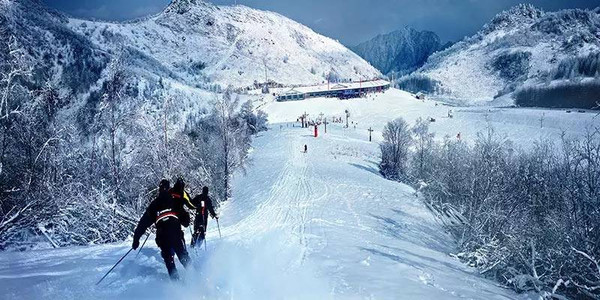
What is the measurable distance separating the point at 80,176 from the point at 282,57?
161m

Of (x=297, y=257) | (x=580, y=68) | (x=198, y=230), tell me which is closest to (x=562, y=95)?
(x=580, y=68)

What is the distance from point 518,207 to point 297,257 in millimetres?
23858

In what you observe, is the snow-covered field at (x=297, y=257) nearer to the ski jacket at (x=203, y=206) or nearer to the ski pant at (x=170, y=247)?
the ski pant at (x=170, y=247)

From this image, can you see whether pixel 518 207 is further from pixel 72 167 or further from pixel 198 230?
pixel 72 167

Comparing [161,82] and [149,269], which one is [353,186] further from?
[161,82]

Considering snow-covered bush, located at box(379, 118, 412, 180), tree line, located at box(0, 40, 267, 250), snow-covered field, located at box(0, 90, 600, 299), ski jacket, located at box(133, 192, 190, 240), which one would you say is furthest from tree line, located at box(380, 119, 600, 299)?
tree line, located at box(0, 40, 267, 250)

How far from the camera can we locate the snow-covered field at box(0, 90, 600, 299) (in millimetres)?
6488

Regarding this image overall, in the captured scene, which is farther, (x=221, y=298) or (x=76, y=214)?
(x=76, y=214)

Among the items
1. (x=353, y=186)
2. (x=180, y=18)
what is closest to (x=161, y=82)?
(x=353, y=186)

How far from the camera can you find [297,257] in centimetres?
1045

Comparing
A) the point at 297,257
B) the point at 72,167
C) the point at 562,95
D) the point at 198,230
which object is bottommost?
the point at 297,257

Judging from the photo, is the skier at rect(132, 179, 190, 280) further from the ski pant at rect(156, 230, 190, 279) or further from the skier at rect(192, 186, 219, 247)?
the skier at rect(192, 186, 219, 247)

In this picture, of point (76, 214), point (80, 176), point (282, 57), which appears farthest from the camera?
point (282, 57)

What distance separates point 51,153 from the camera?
1947 cm
